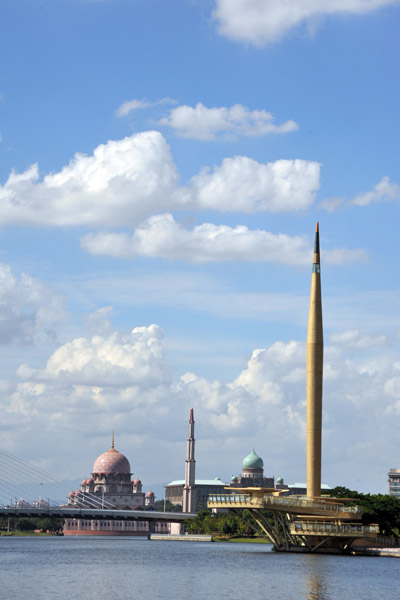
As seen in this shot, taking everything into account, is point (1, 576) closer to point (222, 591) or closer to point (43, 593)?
point (43, 593)

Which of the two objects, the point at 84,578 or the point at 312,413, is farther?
the point at 312,413

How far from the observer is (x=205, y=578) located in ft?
226

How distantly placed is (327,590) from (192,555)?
42.5m

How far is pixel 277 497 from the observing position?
91125 millimetres

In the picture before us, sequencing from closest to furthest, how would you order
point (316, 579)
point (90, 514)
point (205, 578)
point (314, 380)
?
point (316, 579) → point (205, 578) → point (314, 380) → point (90, 514)

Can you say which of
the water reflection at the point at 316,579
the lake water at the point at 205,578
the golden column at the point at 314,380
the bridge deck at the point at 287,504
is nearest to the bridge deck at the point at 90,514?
the golden column at the point at 314,380

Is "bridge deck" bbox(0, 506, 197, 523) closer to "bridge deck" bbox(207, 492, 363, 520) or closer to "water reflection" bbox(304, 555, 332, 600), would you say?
"bridge deck" bbox(207, 492, 363, 520)

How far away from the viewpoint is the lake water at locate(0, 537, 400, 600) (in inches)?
2286

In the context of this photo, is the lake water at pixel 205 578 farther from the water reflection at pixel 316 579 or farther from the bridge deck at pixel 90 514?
the bridge deck at pixel 90 514

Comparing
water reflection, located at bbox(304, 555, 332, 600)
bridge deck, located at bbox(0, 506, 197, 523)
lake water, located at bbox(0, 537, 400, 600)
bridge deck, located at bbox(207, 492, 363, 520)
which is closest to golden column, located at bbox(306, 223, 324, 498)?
bridge deck, located at bbox(207, 492, 363, 520)

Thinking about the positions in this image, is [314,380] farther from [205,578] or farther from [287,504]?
[205,578]

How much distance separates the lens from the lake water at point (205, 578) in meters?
58.1

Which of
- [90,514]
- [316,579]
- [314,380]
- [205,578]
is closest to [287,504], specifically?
[314,380]

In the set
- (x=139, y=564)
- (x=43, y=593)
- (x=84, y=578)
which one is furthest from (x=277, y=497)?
(x=43, y=593)
